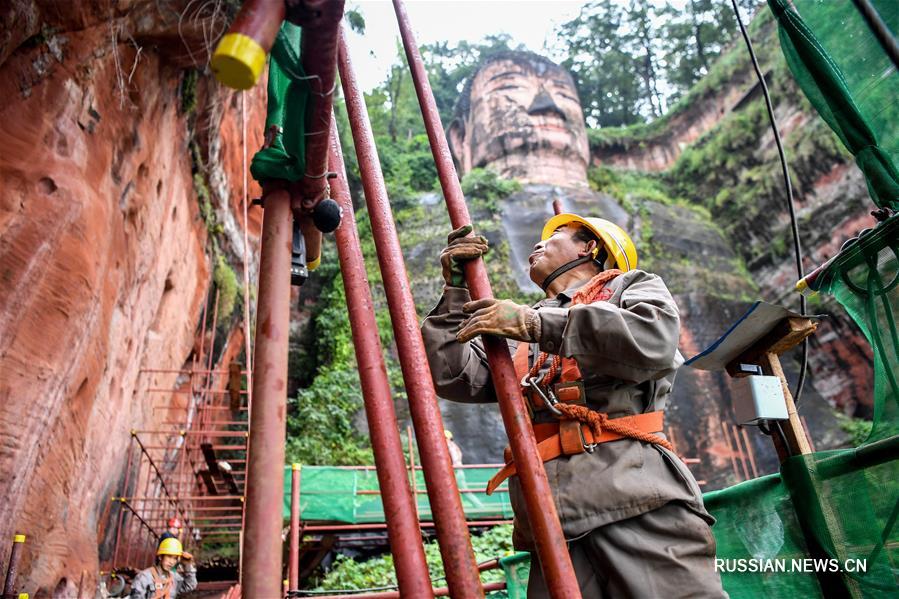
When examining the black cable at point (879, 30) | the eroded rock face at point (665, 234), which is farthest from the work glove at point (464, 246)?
the eroded rock face at point (665, 234)

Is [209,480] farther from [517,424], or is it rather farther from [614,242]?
[517,424]

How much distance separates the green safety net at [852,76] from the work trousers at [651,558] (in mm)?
1649

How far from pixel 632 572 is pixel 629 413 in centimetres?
52

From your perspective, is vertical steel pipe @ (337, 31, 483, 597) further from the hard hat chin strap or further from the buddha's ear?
the buddha's ear

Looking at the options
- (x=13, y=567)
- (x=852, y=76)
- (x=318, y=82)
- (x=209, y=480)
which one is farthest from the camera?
(x=209, y=480)

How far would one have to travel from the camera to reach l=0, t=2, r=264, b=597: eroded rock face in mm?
4676

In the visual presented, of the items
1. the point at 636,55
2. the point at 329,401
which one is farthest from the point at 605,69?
the point at 329,401

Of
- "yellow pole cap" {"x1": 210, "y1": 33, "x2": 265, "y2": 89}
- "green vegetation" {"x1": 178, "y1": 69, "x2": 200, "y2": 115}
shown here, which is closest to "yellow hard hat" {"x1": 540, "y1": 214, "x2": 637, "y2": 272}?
"yellow pole cap" {"x1": 210, "y1": 33, "x2": 265, "y2": 89}

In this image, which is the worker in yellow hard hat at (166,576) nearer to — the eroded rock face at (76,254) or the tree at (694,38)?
the eroded rock face at (76,254)

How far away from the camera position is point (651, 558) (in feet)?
6.26

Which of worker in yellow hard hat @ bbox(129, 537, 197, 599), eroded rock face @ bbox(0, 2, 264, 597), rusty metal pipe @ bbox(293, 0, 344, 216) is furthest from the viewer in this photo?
worker in yellow hard hat @ bbox(129, 537, 197, 599)

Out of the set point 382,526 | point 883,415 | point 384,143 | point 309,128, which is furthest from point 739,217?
point 309,128

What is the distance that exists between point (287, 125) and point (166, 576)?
791cm

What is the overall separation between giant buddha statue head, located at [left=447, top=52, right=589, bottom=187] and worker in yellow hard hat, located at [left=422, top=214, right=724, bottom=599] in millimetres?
22236
